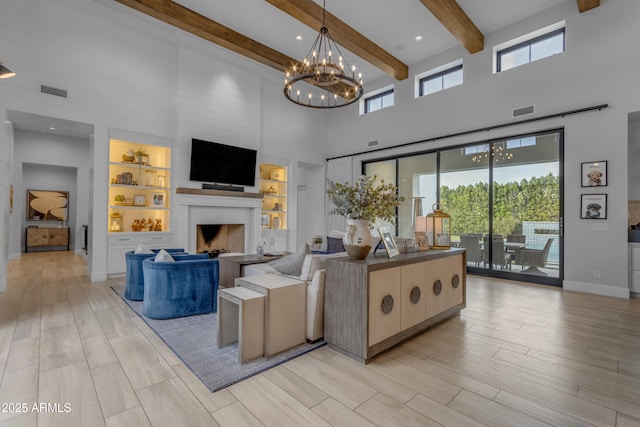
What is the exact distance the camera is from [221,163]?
6789mm

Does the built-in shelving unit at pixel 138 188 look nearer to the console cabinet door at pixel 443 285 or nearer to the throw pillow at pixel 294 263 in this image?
the throw pillow at pixel 294 263

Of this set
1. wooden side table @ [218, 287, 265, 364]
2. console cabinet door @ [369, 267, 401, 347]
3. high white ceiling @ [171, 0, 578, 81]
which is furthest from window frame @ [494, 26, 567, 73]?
wooden side table @ [218, 287, 265, 364]

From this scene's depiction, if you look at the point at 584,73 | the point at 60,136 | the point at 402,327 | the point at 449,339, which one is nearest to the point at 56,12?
the point at 60,136

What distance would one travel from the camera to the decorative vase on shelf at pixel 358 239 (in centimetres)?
262

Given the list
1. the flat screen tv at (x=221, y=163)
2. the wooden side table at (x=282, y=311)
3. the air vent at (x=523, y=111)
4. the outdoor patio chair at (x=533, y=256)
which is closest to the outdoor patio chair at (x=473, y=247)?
the outdoor patio chair at (x=533, y=256)

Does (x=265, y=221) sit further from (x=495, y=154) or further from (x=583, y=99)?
(x=583, y=99)

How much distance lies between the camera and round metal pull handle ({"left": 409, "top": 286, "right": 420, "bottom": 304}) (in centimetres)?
289

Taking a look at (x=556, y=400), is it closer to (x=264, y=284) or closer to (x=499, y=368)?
(x=499, y=368)

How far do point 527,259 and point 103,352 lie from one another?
643 centimetres

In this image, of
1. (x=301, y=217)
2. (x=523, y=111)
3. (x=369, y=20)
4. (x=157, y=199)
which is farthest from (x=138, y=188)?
(x=523, y=111)

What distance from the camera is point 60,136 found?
8.70 m

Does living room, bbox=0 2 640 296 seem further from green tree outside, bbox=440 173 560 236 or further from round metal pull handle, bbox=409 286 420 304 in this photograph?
round metal pull handle, bbox=409 286 420 304

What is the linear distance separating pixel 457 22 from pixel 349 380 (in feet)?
19.4

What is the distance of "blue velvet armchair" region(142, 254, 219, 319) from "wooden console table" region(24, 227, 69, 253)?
8177mm
